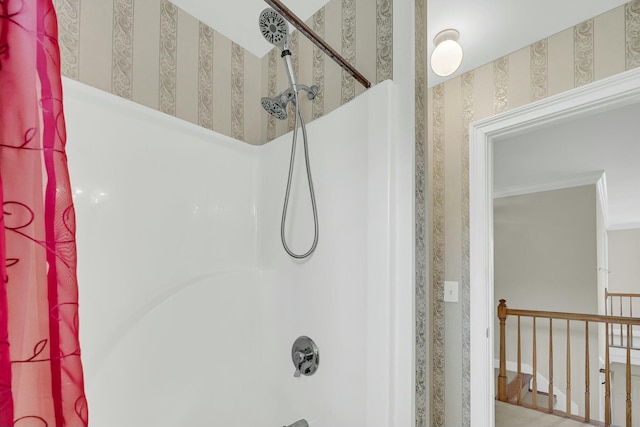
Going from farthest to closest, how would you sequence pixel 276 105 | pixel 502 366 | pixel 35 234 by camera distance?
pixel 502 366
pixel 276 105
pixel 35 234

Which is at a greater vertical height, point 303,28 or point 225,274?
point 303,28

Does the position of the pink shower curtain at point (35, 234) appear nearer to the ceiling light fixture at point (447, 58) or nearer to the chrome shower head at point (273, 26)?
the chrome shower head at point (273, 26)

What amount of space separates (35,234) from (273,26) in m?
0.94

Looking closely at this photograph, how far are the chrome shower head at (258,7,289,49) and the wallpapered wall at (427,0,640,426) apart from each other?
39.8 inches

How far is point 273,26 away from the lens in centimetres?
111

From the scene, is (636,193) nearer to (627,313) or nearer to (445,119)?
(627,313)

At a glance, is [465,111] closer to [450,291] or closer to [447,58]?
[447,58]

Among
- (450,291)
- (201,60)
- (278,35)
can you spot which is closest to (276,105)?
(278,35)

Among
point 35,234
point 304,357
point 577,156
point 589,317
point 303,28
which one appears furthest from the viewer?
point 577,156

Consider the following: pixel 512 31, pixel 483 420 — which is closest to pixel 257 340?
pixel 483 420

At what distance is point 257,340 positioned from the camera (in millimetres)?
1389

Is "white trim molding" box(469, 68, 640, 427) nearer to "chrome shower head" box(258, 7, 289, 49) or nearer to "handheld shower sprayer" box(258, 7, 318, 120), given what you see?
"handheld shower sprayer" box(258, 7, 318, 120)

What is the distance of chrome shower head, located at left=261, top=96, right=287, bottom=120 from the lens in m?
1.30

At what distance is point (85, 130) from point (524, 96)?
1.94m
